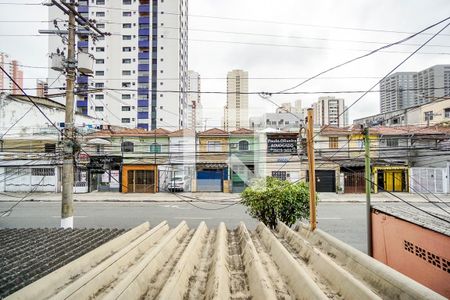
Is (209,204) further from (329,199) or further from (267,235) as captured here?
(267,235)

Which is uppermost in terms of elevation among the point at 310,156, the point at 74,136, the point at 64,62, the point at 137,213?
the point at 64,62

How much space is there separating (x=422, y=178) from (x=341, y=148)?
9.21m

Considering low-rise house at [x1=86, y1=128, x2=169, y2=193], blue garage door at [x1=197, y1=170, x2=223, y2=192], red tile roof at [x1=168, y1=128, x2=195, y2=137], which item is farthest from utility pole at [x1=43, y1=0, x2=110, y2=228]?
blue garage door at [x1=197, y1=170, x2=223, y2=192]

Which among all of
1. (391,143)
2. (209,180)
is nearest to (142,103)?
(209,180)

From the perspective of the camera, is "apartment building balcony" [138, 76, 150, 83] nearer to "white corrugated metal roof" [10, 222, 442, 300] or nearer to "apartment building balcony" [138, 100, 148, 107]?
"apartment building balcony" [138, 100, 148, 107]

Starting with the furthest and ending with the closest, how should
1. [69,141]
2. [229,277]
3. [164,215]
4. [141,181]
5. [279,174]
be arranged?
1. [141,181]
2. [279,174]
3. [164,215]
4. [69,141]
5. [229,277]

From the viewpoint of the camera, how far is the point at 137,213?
2111 cm

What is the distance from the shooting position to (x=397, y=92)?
1441 cm

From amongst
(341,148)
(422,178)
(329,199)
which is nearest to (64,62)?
(329,199)

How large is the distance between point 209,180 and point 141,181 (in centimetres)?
764

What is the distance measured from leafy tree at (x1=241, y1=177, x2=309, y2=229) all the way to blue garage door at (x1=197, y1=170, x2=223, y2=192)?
21.7 metres

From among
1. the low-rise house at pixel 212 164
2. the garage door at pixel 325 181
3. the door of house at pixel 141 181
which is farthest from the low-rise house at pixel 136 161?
the garage door at pixel 325 181

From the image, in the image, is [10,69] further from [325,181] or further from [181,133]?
[325,181]

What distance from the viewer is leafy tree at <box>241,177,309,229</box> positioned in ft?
34.5
